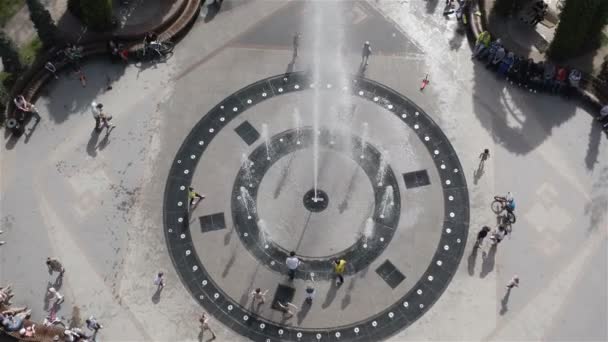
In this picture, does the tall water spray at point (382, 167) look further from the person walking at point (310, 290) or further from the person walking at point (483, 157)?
the person walking at point (310, 290)

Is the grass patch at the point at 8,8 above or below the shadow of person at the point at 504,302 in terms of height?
above

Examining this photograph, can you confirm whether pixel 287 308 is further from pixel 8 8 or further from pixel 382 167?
pixel 8 8

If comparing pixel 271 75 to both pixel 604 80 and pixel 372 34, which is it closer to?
pixel 372 34

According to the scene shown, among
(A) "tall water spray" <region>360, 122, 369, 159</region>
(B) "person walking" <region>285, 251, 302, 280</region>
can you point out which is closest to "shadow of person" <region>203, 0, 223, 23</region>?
(A) "tall water spray" <region>360, 122, 369, 159</region>

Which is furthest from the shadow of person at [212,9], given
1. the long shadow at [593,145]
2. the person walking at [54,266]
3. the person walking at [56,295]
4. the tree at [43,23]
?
the long shadow at [593,145]

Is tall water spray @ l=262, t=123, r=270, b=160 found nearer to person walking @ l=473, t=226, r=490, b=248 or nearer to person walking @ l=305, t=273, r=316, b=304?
person walking @ l=305, t=273, r=316, b=304

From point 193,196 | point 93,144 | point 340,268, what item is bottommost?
point 340,268

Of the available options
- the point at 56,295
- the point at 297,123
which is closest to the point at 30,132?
the point at 56,295
